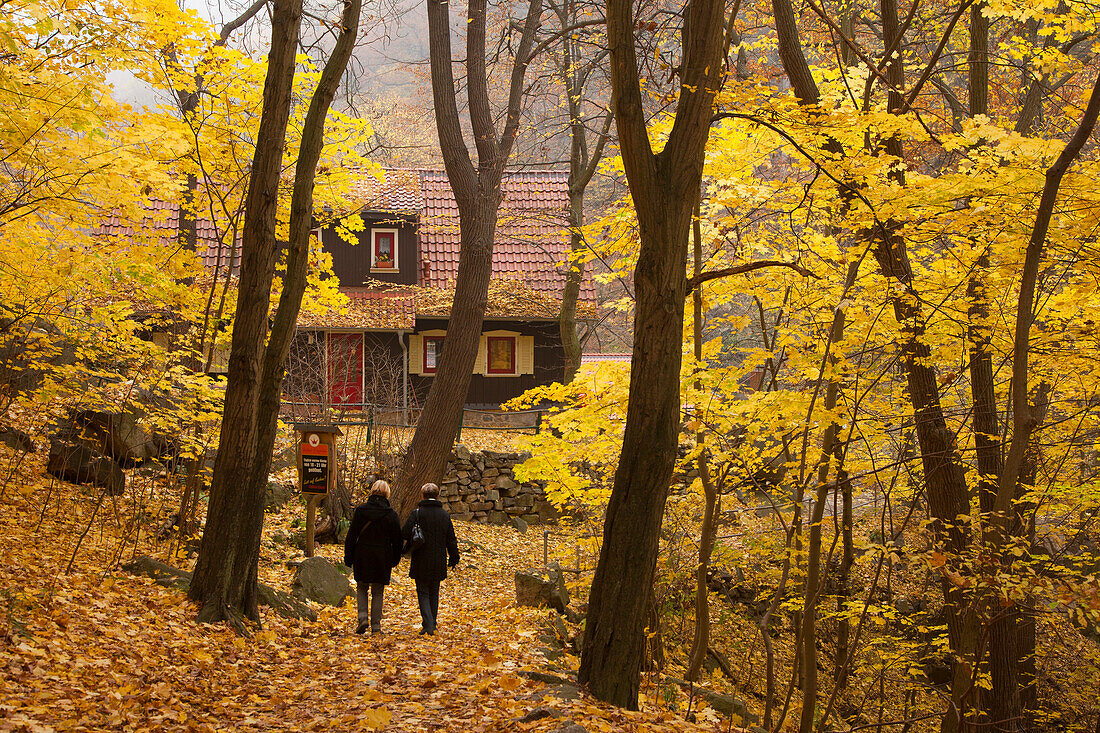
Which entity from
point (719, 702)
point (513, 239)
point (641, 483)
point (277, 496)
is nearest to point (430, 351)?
point (513, 239)

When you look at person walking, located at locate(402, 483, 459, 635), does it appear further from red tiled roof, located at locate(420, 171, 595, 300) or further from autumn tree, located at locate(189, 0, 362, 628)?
red tiled roof, located at locate(420, 171, 595, 300)

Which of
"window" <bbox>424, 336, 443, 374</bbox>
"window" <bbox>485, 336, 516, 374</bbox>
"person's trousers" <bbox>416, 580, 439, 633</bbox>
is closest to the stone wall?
"window" <bbox>485, 336, 516, 374</bbox>

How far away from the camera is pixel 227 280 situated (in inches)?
406

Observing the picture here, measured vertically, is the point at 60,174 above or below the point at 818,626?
above

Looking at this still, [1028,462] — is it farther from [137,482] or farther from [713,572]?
[137,482]

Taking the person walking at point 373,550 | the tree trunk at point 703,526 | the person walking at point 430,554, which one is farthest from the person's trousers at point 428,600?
the tree trunk at point 703,526

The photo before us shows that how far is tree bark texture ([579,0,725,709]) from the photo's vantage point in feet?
18.3

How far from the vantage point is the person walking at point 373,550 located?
7996 millimetres

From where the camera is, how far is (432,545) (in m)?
8.16

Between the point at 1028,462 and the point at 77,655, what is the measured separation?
8.62 meters

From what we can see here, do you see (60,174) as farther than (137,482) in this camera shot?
No

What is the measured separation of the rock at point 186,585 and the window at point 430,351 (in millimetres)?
14794

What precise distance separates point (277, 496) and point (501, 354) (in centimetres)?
1061

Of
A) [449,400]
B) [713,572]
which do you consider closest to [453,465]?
[449,400]
